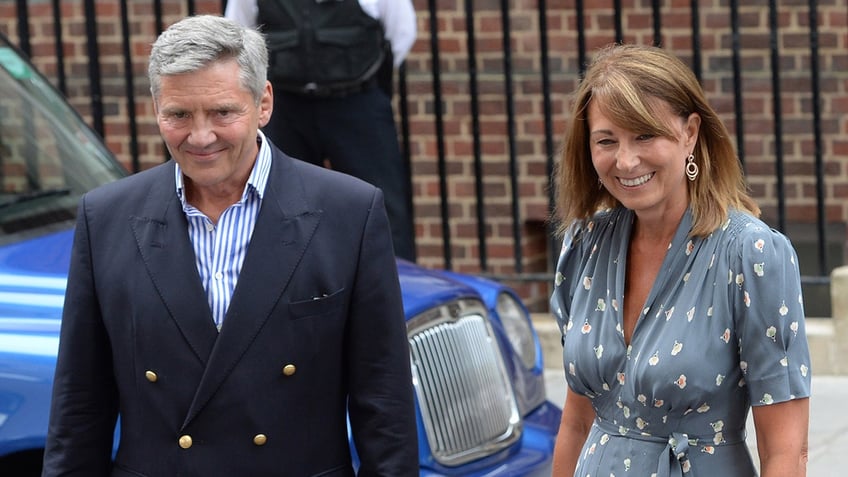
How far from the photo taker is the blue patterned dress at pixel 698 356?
2.99 metres

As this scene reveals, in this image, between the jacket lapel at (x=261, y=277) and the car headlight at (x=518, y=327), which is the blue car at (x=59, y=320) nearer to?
the car headlight at (x=518, y=327)

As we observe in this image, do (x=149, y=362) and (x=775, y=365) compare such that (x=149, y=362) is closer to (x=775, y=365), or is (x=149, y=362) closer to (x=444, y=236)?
(x=775, y=365)

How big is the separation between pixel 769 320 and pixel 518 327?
2368 mm

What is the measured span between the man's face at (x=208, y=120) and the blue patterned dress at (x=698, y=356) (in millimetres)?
809

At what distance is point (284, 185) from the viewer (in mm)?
3166

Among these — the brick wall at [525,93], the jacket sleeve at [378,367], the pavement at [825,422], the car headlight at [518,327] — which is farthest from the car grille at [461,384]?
the brick wall at [525,93]

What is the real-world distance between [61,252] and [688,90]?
6.75ft

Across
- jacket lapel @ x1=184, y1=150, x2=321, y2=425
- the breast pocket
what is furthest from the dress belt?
jacket lapel @ x1=184, y1=150, x2=321, y2=425

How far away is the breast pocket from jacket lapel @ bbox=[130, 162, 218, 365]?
0.52ft

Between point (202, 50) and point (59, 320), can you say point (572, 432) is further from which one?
point (59, 320)

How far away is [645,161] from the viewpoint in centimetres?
309

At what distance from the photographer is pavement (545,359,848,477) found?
6.13 metres

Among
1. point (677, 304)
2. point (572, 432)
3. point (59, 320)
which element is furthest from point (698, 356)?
point (59, 320)

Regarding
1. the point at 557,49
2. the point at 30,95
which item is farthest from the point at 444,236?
the point at 30,95
